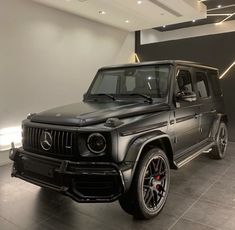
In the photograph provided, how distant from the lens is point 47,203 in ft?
9.60

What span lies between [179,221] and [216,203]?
2.08ft

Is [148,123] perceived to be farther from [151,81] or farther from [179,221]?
[179,221]

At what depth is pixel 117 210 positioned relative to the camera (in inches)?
107

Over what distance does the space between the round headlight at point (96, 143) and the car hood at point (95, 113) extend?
0.45ft

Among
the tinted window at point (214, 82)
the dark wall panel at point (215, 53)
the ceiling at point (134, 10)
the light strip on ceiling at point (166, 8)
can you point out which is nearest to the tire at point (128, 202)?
the tinted window at point (214, 82)

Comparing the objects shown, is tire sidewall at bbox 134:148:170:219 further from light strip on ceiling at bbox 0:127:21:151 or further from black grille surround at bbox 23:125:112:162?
light strip on ceiling at bbox 0:127:21:151

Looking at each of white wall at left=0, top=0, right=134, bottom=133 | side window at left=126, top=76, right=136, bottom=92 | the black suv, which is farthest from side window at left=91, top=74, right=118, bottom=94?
white wall at left=0, top=0, right=134, bottom=133

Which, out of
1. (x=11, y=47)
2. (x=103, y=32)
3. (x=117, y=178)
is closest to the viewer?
(x=117, y=178)

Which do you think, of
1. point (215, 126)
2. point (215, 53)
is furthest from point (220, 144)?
point (215, 53)

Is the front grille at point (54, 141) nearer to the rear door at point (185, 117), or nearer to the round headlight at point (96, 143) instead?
the round headlight at point (96, 143)

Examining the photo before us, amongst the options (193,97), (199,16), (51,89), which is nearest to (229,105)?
(199,16)

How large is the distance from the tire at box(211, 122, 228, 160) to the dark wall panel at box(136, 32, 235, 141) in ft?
4.66

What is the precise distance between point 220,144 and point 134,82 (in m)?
2.18

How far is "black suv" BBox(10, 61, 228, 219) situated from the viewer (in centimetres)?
211
